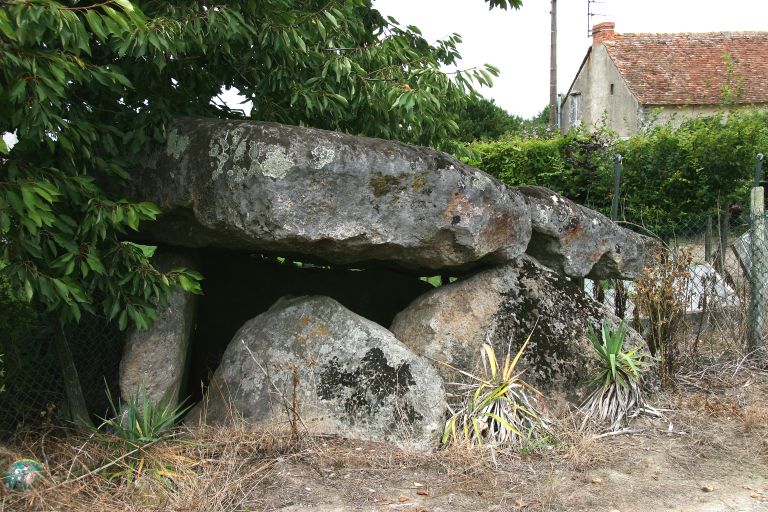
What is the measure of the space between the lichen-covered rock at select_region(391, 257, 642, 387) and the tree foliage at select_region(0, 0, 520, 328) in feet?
4.64

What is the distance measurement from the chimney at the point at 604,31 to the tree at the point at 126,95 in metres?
19.4

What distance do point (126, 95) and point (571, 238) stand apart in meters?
3.42

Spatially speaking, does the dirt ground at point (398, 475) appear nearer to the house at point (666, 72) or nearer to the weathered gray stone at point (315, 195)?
the weathered gray stone at point (315, 195)

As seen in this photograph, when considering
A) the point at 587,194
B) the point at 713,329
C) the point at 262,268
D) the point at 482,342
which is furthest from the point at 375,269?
the point at 587,194

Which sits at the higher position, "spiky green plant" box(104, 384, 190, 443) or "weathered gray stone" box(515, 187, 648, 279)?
"weathered gray stone" box(515, 187, 648, 279)

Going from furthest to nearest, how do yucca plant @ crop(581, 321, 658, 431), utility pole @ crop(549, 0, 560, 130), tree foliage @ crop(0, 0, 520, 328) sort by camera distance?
utility pole @ crop(549, 0, 560, 130)
yucca plant @ crop(581, 321, 658, 431)
tree foliage @ crop(0, 0, 520, 328)

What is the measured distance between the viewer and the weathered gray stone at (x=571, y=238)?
588 cm

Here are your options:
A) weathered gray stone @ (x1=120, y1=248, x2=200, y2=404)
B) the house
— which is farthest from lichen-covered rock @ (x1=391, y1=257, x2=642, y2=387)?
the house

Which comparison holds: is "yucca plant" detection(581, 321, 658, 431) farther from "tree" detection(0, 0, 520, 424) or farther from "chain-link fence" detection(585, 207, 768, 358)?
"tree" detection(0, 0, 520, 424)

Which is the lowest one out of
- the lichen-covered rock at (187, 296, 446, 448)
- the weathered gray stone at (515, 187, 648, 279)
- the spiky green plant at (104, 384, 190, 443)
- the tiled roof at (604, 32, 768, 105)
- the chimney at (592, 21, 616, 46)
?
the spiky green plant at (104, 384, 190, 443)

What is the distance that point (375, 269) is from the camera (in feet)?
21.3

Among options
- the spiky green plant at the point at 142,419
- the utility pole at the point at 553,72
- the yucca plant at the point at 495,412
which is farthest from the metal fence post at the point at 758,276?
the utility pole at the point at 553,72

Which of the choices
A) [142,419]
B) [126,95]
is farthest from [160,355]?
[126,95]

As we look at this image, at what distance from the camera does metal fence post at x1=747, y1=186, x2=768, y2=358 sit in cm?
682
